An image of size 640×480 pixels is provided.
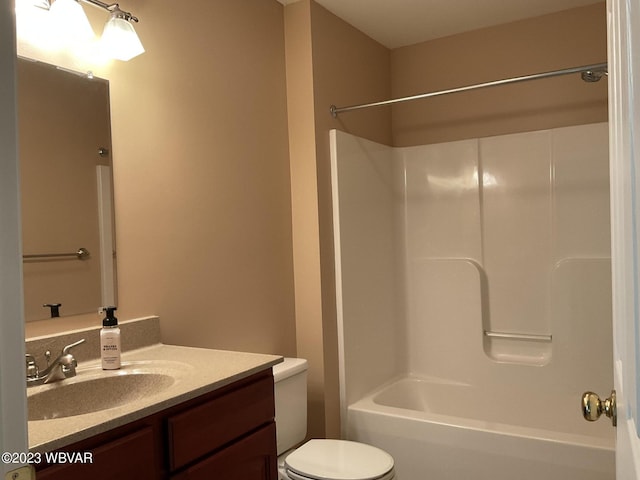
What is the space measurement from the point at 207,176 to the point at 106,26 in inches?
26.5

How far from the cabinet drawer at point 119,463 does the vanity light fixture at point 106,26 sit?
1164 mm

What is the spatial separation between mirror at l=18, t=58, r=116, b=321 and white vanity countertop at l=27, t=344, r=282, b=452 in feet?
0.75

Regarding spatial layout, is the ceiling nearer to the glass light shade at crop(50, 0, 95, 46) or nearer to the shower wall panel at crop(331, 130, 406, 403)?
the shower wall panel at crop(331, 130, 406, 403)

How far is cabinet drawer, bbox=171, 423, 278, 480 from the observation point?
1.35 m

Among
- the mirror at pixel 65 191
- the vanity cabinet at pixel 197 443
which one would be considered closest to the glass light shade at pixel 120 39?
the mirror at pixel 65 191

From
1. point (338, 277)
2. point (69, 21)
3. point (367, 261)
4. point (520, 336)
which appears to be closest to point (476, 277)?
point (520, 336)

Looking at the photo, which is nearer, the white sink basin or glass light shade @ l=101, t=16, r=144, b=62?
the white sink basin

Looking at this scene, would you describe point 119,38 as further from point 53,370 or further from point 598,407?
point 598,407

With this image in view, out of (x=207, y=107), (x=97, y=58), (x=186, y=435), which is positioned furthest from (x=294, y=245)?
(x=186, y=435)

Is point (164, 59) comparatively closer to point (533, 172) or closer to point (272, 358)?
point (272, 358)

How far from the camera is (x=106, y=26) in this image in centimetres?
171

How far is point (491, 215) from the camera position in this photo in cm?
316

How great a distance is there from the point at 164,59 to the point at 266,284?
1056mm

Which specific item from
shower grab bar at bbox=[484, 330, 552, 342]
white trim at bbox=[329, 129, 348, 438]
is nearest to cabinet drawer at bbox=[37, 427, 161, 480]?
white trim at bbox=[329, 129, 348, 438]
